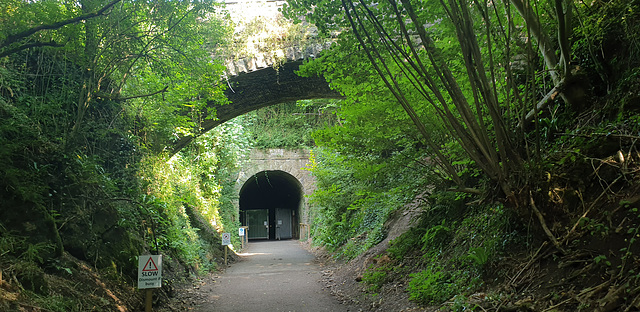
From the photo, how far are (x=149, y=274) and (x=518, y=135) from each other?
190 inches

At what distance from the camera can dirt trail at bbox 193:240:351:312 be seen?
6820 millimetres

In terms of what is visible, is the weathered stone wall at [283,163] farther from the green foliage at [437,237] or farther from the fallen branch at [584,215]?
the fallen branch at [584,215]

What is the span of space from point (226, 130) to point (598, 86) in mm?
14592

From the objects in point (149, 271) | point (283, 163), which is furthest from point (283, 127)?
point (149, 271)

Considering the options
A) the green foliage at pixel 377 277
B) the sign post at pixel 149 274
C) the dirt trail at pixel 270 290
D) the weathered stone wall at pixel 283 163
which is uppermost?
the weathered stone wall at pixel 283 163

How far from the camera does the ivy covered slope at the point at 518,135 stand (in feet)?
11.2

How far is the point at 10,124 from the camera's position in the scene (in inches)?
200

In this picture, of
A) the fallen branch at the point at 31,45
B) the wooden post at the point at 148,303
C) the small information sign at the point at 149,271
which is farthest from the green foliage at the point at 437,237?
the fallen branch at the point at 31,45

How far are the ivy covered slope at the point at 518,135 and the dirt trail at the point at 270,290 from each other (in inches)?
61.1

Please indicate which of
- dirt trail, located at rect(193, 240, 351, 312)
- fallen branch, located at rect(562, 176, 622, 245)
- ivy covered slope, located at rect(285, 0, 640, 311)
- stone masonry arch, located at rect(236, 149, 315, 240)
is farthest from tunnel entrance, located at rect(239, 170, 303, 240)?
fallen branch, located at rect(562, 176, 622, 245)

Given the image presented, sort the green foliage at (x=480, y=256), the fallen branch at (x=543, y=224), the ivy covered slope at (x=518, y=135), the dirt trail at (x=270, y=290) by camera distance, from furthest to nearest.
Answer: the dirt trail at (x=270, y=290) → the green foliage at (x=480, y=256) → the fallen branch at (x=543, y=224) → the ivy covered slope at (x=518, y=135)

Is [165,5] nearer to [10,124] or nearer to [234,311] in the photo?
[10,124]

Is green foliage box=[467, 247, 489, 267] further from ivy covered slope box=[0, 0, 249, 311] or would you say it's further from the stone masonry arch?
the stone masonry arch

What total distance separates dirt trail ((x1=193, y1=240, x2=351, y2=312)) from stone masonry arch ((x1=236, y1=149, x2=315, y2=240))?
105 inches
